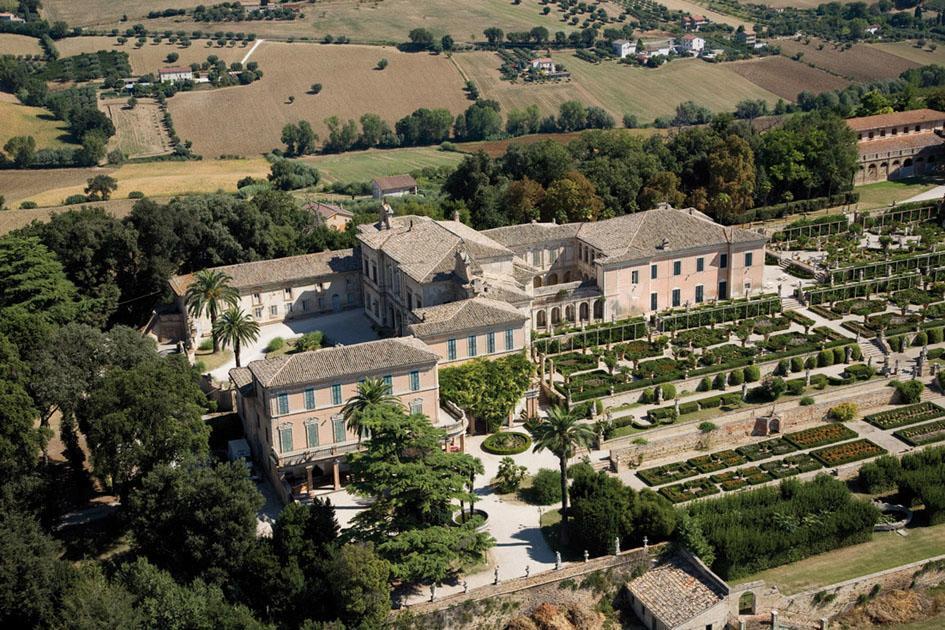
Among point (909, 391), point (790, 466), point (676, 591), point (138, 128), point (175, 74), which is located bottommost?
point (676, 591)

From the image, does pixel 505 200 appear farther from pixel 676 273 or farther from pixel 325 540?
pixel 325 540

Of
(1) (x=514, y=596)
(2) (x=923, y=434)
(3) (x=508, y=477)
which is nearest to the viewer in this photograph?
(1) (x=514, y=596)

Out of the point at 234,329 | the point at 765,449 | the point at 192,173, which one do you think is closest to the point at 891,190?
the point at 765,449

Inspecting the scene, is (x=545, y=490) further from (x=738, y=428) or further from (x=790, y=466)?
(x=790, y=466)

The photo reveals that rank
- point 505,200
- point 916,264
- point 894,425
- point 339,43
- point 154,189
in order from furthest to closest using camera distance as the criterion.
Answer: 1. point 339,43
2. point 154,189
3. point 505,200
4. point 916,264
5. point 894,425

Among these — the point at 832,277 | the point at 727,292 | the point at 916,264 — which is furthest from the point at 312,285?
the point at 916,264

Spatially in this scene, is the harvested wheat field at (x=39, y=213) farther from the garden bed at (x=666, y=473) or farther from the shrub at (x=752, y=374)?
the garden bed at (x=666, y=473)
